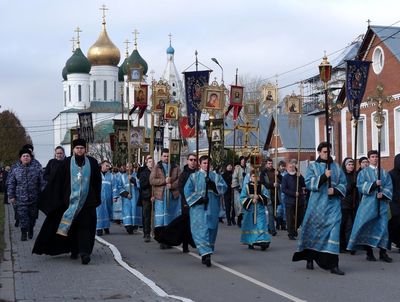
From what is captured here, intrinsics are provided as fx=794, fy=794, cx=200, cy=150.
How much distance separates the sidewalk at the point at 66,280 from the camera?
8.91 meters

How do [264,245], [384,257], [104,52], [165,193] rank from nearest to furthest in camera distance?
[384,257] → [264,245] → [165,193] → [104,52]

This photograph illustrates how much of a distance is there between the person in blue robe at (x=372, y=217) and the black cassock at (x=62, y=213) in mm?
4194

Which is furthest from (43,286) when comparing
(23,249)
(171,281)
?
(23,249)

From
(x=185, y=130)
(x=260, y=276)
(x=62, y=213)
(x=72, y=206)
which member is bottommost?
(x=260, y=276)

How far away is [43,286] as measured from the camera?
9.68m

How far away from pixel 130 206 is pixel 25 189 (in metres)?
4.34

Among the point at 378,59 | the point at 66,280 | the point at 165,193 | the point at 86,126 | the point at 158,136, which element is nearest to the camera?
the point at 66,280

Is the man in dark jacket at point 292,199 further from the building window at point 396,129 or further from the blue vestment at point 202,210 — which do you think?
the building window at point 396,129

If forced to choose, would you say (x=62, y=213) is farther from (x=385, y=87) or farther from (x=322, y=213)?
(x=385, y=87)

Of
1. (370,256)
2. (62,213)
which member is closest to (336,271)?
(370,256)

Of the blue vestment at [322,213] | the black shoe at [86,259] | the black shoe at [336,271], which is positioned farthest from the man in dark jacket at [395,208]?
the black shoe at [86,259]

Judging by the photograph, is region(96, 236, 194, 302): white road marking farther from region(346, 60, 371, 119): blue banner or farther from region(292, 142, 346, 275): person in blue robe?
region(346, 60, 371, 119): blue banner

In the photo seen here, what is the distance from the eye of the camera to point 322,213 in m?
11.3

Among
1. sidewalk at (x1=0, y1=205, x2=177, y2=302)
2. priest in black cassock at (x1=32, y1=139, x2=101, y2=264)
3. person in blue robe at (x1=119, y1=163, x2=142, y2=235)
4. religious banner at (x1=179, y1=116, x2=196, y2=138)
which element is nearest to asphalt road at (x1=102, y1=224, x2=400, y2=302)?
sidewalk at (x1=0, y1=205, x2=177, y2=302)
